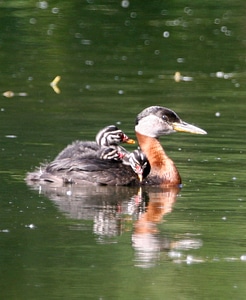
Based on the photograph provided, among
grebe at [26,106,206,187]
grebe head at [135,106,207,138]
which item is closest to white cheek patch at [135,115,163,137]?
grebe head at [135,106,207,138]

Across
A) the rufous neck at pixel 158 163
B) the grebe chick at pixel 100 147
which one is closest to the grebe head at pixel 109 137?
the grebe chick at pixel 100 147

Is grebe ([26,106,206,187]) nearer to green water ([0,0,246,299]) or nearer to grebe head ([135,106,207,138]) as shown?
green water ([0,0,246,299])

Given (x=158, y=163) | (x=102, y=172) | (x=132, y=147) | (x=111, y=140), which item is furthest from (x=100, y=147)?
(x=132, y=147)

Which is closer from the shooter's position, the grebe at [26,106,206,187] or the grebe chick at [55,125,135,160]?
the grebe at [26,106,206,187]

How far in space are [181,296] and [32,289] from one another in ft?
3.03

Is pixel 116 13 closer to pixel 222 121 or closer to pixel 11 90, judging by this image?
pixel 11 90

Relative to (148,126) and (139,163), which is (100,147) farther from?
(148,126)

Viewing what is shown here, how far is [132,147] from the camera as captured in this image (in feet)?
44.2

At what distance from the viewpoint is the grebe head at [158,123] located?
12.6 meters

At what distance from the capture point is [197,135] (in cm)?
1380

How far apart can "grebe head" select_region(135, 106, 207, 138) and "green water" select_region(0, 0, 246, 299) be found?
0.97 ft

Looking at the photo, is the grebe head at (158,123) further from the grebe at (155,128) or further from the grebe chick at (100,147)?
the grebe chick at (100,147)

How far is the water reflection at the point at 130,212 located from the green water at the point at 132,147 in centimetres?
2

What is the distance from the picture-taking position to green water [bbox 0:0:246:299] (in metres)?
8.47
